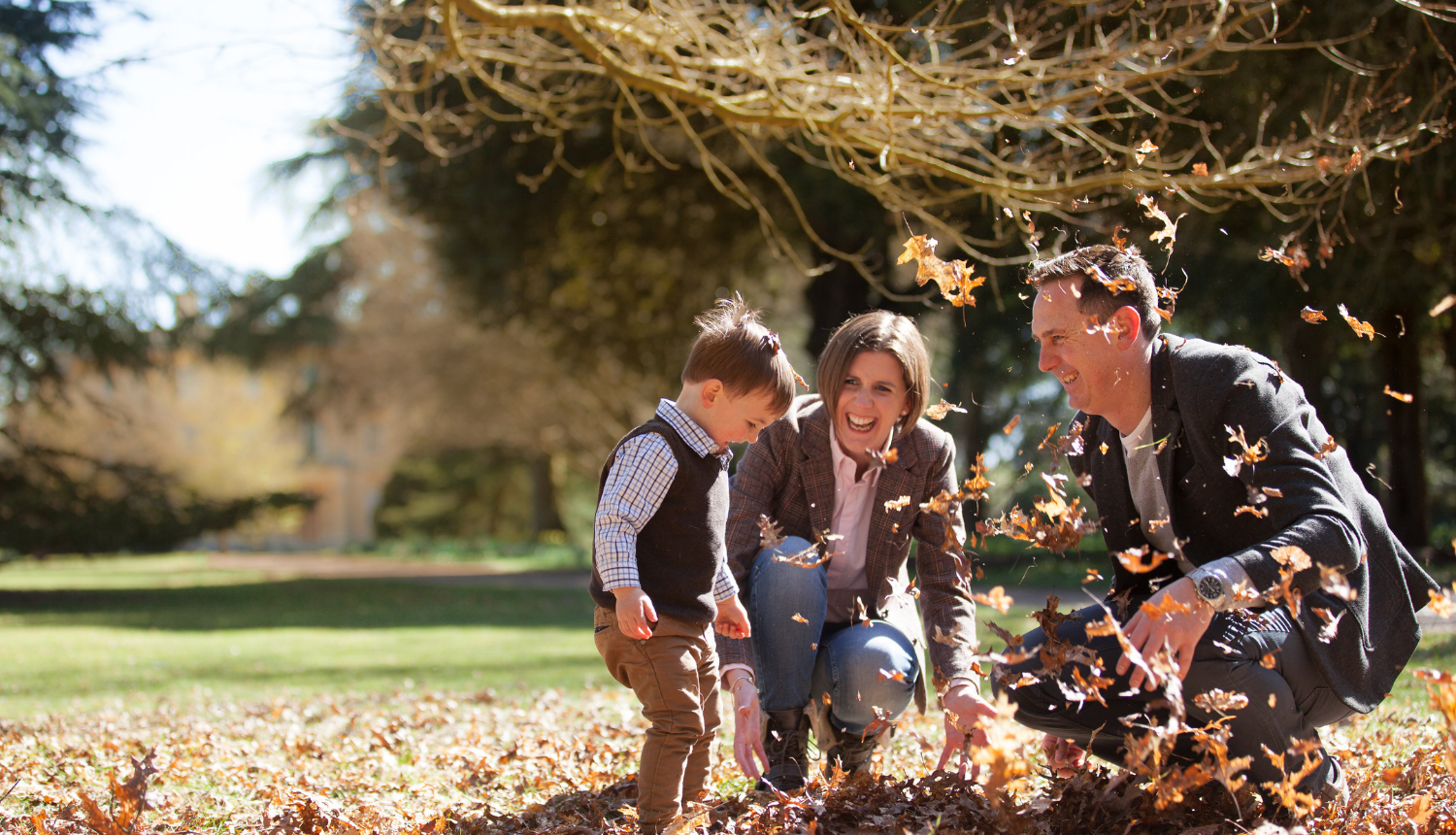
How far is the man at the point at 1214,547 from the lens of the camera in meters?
2.08

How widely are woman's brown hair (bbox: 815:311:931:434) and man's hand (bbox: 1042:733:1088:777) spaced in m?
0.92

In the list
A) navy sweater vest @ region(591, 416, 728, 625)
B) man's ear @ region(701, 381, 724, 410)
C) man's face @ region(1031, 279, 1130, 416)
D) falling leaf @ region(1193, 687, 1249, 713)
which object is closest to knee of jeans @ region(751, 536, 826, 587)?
navy sweater vest @ region(591, 416, 728, 625)

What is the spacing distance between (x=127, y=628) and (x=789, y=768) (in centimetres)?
880

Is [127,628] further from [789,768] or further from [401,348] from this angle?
[401,348]

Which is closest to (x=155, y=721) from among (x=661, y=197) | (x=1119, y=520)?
(x=1119, y=520)

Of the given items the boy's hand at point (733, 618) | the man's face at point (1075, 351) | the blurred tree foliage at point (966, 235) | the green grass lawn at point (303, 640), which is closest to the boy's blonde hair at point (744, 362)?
the boy's hand at point (733, 618)

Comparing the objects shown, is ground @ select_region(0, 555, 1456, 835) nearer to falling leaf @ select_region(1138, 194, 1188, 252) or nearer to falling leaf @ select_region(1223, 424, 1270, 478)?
falling leaf @ select_region(1223, 424, 1270, 478)

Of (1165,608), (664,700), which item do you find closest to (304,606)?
(664,700)

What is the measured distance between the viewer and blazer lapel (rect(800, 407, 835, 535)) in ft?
10.0

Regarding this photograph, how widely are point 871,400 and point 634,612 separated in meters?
0.88

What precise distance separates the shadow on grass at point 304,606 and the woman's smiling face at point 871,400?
718cm

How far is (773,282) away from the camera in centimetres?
1694

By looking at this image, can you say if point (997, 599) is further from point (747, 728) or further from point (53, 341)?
point (53, 341)

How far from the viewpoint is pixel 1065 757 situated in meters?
2.48
